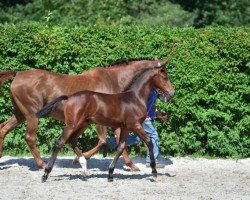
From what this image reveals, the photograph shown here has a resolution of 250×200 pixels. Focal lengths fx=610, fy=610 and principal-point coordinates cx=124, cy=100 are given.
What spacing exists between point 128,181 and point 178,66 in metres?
3.66

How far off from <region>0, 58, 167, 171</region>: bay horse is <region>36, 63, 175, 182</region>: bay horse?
0.81 meters

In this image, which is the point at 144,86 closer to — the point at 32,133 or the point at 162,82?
the point at 162,82

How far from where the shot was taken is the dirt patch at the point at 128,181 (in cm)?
859

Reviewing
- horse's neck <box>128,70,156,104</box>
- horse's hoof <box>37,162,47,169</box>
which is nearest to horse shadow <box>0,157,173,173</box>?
horse's hoof <box>37,162,47,169</box>

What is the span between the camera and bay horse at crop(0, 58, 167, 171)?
10.7 m

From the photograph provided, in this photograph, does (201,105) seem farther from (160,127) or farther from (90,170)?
(90,170)

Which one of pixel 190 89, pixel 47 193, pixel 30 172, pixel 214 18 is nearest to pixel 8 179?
pixel 30 172

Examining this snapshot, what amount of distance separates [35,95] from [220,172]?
3596 mm

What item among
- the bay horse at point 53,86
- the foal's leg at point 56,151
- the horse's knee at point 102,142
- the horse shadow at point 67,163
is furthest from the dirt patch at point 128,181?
the bay horse at point 53,86

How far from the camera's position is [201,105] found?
42.6 ft

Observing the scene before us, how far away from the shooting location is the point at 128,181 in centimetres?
973

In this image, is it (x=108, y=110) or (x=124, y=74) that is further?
(x=124, y=74)

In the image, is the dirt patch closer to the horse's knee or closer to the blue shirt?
the horse's knee

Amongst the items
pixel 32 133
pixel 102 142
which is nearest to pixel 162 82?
pixel 102 142
